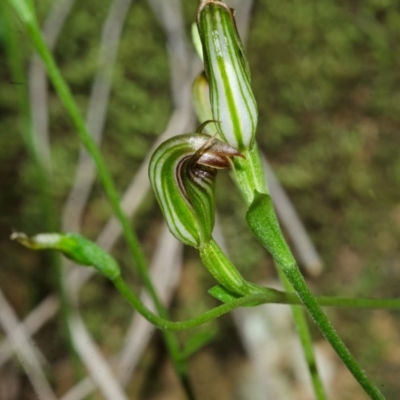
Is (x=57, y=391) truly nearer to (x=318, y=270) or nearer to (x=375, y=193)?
(x=318, y=270)

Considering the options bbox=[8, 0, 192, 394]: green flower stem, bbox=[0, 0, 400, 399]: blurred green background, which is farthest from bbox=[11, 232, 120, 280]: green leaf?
bbox=[0, 0, 400, 399]: blurred green background

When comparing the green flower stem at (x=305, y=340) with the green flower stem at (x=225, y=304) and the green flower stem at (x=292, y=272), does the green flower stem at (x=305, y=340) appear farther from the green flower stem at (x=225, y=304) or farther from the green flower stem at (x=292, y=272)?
the green flower stem at (x=292, y=272)

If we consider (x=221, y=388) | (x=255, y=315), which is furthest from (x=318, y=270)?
(x=221, y=388)

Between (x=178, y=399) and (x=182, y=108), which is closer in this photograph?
(x=182, y=108)

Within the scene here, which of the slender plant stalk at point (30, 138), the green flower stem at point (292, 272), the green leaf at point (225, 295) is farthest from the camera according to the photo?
the slender plant stalk at point (30, 138)

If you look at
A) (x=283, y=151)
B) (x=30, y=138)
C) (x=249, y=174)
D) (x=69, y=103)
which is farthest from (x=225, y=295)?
(x=283, y=151)

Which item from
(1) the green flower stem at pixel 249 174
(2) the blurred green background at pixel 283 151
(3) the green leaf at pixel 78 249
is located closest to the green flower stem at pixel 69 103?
(3) the green leaf at pixel 78 249

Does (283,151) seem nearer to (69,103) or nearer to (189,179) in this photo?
(69,103)
